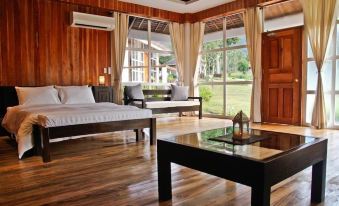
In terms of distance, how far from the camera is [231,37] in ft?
22.5

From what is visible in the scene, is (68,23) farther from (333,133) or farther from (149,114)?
(333,133)

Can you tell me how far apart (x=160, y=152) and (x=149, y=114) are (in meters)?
1.99

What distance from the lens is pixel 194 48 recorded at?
7.54m

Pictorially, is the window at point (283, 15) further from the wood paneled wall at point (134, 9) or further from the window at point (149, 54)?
the window at point (149, 54)

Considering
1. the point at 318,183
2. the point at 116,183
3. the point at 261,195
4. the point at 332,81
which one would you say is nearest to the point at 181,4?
the point at 332,81

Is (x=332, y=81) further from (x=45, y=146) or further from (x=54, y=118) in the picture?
(x=45, y=146)

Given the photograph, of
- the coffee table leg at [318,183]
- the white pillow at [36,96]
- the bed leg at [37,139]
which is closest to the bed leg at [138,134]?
the bed leg at [37,139]

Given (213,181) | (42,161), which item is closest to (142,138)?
(42,161)

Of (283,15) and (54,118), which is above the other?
(283,15)

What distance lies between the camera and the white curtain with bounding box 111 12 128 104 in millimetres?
6328

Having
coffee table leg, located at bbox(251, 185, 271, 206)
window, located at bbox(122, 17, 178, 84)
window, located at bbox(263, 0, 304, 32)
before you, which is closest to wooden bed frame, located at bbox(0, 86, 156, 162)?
coffee table leg, located at bbox(251, 185, 271, 206)

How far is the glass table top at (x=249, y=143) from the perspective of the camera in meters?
1.67

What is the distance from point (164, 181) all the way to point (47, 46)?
15.1 ft

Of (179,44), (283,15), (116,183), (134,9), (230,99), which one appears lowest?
(116,183)
